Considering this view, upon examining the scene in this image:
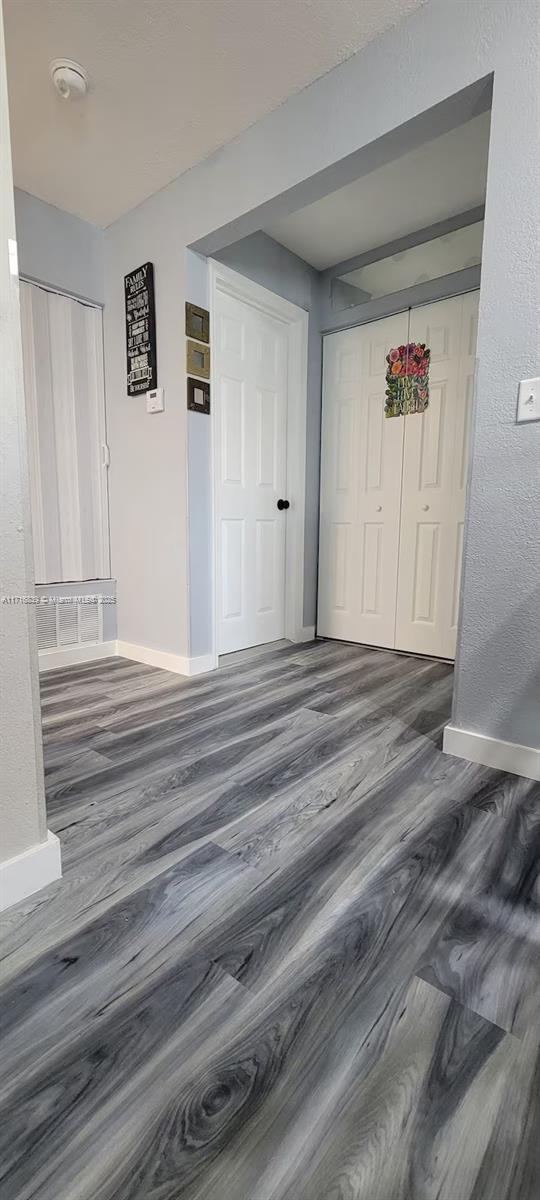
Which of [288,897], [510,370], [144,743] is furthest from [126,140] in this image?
[288,897]

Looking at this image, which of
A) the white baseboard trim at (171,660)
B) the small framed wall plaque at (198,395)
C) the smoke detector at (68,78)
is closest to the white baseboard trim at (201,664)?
the white baseboard trim at (171,660)

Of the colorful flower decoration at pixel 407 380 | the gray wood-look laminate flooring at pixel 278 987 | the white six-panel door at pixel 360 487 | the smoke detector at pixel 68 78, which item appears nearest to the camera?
the gray wood-look laminate flooring at pixel 278 987

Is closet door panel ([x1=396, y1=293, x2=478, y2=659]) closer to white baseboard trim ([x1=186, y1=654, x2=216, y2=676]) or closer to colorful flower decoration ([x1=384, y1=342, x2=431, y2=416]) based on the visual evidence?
colorful flower decoration ([x1=384, y1=342, x2=431, y2=416])

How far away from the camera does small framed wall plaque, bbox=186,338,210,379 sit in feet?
7.57

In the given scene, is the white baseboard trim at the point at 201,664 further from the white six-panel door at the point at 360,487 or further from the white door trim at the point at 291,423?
the white six-panel door at the point at 360,487

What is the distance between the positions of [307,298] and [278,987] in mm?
3238

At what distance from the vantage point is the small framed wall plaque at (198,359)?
231 centimetres

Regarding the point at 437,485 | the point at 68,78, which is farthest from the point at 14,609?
the point at 437,485

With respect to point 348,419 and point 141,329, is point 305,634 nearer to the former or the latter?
point 348,419

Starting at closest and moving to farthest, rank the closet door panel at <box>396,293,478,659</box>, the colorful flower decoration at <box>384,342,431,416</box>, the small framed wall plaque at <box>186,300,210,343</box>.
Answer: the small framed wall plaque at <box>186,300,210,343</box> < the closet door panel at <box>396,293,478,659</box> < the colorful flower decoration at <box>384,342,431,416</box>

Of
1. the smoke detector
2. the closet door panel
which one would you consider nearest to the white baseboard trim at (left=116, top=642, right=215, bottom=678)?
the closet door panel

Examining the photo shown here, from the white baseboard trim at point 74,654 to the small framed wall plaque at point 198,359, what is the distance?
1549 millimetres

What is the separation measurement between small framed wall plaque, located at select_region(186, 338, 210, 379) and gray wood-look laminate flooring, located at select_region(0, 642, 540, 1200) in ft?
5.85

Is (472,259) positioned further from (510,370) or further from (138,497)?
(138,497)
